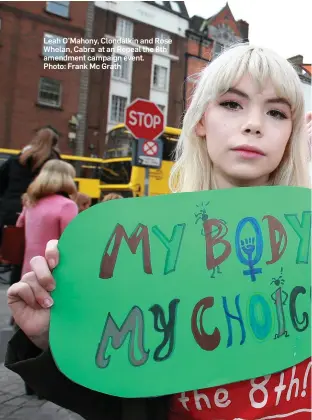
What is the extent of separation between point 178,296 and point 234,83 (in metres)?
0.45

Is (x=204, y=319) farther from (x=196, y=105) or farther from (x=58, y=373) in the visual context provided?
(x=196, y=105)

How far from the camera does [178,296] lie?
0.79 meters

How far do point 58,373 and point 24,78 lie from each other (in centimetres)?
1837

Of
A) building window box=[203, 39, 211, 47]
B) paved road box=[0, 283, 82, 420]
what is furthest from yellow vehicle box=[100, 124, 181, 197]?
building window box=[203, 39, 211, 47]

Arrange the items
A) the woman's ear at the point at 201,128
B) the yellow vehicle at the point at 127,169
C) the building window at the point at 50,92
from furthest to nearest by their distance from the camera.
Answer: the building window at the point at 50,92 → the yellow vehicle at the point at 127,169 → the woman's ear at the point at 201,128

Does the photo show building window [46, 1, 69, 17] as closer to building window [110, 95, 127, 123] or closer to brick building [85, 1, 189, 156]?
brick building [85, 1, 189, 156]

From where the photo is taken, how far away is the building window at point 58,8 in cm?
1794

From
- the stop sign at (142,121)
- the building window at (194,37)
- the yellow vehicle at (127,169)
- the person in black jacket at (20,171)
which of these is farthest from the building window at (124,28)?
the person in black jacket at (20,171)

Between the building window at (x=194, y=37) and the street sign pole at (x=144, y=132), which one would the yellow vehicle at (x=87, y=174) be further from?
the building window at (x=194, y=37)

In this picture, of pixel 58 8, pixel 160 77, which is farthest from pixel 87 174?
pixel 160 77

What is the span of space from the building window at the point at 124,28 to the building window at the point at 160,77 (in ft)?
6.66

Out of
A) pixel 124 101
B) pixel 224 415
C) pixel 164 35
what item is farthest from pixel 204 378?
pixel 164 35

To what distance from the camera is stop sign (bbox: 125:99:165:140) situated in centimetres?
520

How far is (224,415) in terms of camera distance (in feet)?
2.56
